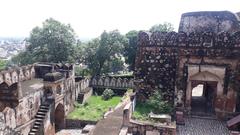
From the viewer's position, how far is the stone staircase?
17098mm

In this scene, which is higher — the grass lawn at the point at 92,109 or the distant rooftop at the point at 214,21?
the distant rooftop at the point at 214,21

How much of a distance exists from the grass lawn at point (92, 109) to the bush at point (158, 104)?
8.50 metres

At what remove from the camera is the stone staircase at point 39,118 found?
17.1 m

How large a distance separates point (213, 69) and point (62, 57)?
77.0 ft

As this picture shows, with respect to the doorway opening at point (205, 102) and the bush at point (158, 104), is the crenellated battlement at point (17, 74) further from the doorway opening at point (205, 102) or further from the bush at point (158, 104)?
the doorway opening at point (205, 102)

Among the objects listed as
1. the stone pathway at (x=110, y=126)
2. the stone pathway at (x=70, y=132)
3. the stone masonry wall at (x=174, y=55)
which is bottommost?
the stone pathway at (x=70, y=132)

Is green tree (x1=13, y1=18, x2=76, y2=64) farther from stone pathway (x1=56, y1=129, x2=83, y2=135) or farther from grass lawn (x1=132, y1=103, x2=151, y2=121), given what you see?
grass lawn (x1=132, y1=103, x2=151, y2=121)

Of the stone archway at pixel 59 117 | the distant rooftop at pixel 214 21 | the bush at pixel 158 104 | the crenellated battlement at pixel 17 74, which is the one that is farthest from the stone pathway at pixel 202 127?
the crenellated battlement at pixel 17 74

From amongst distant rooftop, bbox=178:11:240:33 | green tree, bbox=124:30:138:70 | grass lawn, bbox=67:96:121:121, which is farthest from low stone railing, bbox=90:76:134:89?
distant rooftop, bbox=178:11:240:33

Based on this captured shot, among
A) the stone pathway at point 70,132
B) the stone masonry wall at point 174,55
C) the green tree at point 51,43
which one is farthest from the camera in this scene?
the green tree at point 51,43

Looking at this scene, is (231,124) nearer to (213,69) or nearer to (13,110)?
(213,69)

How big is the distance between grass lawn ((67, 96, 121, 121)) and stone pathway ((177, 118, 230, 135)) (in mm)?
9662

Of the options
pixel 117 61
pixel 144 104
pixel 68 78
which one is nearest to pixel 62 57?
pixel 117 61

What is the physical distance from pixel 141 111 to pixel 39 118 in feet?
28.5
